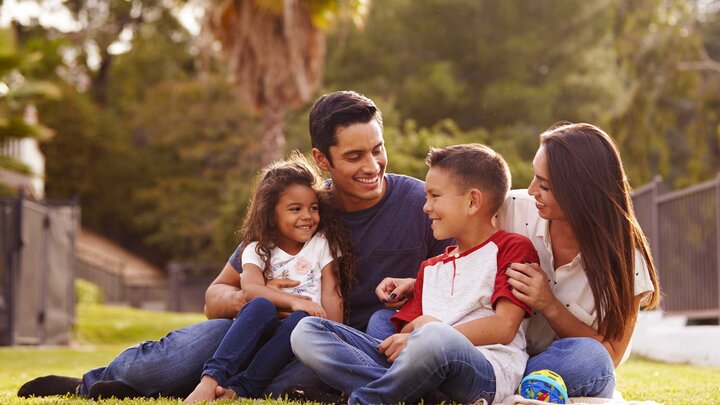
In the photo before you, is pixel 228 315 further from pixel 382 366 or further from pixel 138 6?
pixel 138 6

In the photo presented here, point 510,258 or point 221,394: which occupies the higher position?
point 510,258

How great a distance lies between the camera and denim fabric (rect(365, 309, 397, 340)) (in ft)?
16.7

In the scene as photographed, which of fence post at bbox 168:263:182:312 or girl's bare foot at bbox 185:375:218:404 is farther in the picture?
fence post at bbox 168:263:182:312

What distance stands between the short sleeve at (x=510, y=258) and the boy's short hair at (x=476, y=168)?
23 centimetres

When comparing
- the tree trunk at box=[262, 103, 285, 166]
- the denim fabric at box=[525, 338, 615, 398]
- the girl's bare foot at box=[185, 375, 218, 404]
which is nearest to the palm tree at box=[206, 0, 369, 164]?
the tree trunk at box=[262, 103, 285, 166]

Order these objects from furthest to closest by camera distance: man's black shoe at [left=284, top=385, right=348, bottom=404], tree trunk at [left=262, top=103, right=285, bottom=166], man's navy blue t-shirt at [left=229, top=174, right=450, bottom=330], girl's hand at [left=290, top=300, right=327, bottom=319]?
1. tree trunk at [left=262, top=103, right=285, bottom=166]
2. man's navy blue t-shirt at [left=229, top=174, right=450, bottom=330]
3. girl's hand at [left=290, top=300, right=327, bottom=319]
4. man's black shoe at [left=284, top=385, right=348, bottom=404]

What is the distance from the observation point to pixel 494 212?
16.4 ft

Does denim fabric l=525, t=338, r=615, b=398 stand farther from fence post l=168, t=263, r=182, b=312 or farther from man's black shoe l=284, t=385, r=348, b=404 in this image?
fence post l=168, t=263, r=182, b=312

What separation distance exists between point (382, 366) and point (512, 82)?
3073 centimetres

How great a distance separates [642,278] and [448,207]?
924 millimetres

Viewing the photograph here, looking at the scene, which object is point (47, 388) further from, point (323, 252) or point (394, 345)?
point (394, 345)

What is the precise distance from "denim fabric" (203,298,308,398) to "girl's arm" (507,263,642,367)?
3.67 ft

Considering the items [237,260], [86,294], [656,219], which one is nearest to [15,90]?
[656,219]

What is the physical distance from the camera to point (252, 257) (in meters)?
5.52
